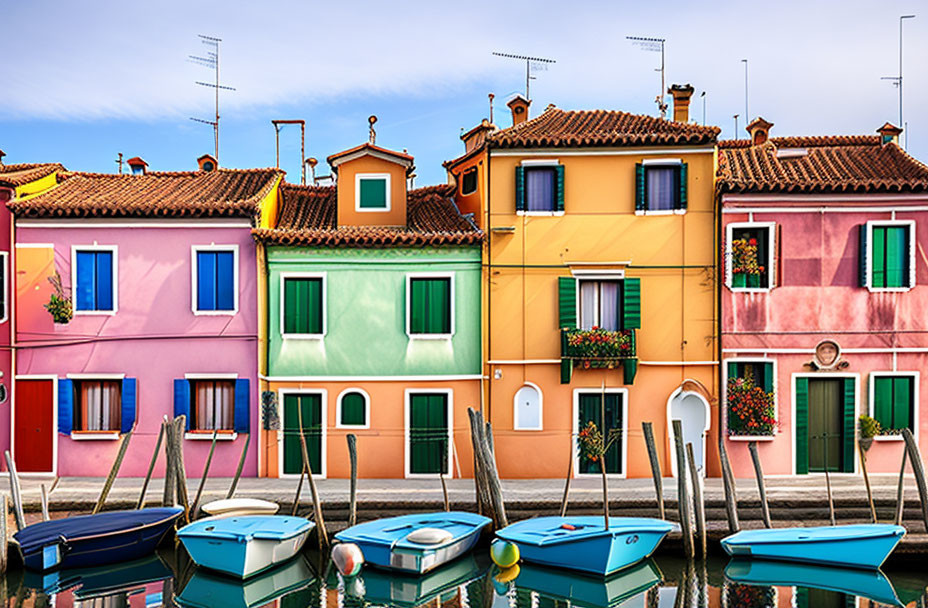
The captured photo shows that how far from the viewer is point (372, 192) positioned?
781 inches

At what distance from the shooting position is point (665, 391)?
Result: 1861 centimetres

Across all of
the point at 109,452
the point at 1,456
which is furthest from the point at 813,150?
the point at 1,456

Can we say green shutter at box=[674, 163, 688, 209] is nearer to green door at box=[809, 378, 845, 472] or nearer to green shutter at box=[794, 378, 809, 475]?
green shutter at box=[794, 378, 809, 475]

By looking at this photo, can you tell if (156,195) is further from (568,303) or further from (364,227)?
(568,303)

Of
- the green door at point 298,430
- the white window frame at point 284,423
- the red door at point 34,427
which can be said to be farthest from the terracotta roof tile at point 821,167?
the red door at point 34,427

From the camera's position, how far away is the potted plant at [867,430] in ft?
58.9

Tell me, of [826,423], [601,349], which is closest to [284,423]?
[601,349]

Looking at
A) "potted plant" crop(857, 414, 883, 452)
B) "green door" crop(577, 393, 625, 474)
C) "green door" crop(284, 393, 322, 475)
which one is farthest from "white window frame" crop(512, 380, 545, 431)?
"potted plant" crop(857, 414, 883, 452)

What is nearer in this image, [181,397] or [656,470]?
[656,470]

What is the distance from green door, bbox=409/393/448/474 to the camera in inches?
736

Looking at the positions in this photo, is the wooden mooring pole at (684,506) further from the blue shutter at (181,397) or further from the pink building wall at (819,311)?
the blue shutter at (181,397)

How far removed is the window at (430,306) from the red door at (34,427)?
8.36 metres

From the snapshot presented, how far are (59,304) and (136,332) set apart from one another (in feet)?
5.61

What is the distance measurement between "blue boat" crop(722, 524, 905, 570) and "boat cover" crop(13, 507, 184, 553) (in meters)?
10.2
